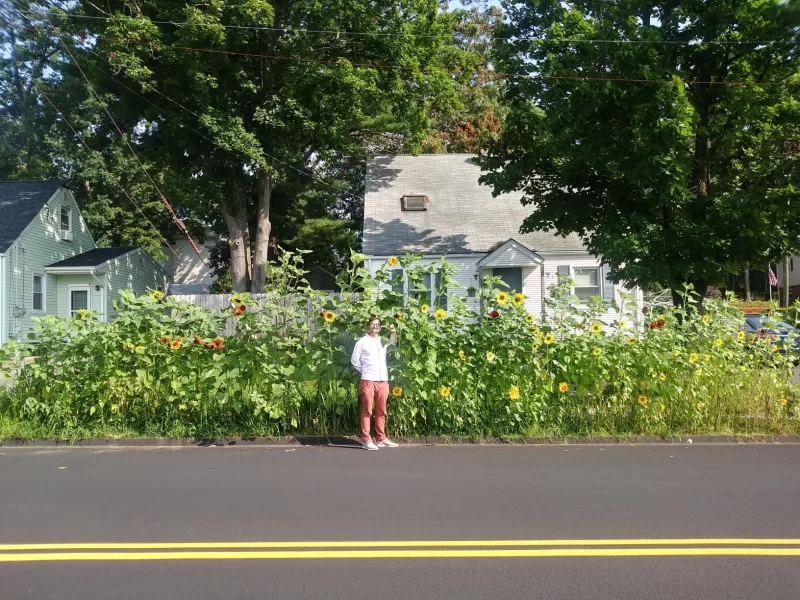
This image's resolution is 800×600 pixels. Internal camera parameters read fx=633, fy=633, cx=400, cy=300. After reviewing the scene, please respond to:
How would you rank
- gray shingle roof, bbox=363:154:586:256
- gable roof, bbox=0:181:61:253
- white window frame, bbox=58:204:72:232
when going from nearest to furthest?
gray shingle roof, bbox=363:154:586:256 → gable roof, bbox=0:181:61:253 → white window frame, bbox=58:204:72:232

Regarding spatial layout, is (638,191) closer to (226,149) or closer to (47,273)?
(226,149)

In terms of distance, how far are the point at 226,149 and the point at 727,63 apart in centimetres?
1440

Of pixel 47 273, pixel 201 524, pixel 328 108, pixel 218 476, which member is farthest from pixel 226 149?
pixel 201 524

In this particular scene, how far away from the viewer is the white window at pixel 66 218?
27.0 m

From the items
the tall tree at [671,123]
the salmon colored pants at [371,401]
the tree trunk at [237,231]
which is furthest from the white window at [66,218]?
the salmon colored pants at [371,401]

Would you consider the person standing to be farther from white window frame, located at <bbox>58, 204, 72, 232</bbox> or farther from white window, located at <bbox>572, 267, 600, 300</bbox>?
white window frame, located at <bbox>58, 204, 72, 232</bbox>

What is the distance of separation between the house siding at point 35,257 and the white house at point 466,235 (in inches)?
506

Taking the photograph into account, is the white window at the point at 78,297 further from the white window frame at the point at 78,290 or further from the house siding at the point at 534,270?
the house siding at the point at 534,270

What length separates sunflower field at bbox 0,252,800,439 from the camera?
840 centimetres

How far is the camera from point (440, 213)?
77.5 feet

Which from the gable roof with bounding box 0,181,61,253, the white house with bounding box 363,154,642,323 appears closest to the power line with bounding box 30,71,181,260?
the gable roof with bounding box 0,181,61,253

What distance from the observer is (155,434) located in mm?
8438

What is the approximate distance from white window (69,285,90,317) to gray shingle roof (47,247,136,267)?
1.07 m

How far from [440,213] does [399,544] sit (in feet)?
64.4
